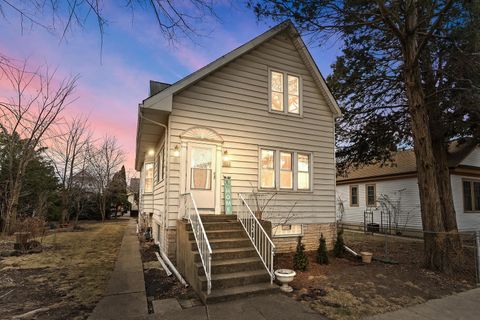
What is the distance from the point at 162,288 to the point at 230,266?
1518 millimetres

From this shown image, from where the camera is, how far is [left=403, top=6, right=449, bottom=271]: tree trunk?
755 cm

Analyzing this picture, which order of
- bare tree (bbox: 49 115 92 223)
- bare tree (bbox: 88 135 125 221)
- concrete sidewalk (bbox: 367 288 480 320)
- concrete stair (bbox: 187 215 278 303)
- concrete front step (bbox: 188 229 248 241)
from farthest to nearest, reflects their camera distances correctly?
bare tree (bbox: 88 135 125 221)
bare tree (bbox: 49 115 92 223)
concrete front step (bbox: 188 229 248 241)
concrete stair (bbox: 187 215 278 303)
concrete sidewalk (bbox: 367 288 480 320)

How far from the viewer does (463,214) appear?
48.7 ft

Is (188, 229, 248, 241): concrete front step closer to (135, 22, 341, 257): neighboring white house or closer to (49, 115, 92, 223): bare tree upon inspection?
(135, 22, 341, 257): neighboring white house

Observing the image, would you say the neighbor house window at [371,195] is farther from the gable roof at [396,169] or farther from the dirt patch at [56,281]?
the dirt patch at [56,281]

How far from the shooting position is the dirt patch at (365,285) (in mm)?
4918

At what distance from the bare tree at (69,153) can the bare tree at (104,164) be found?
3886 millimetres

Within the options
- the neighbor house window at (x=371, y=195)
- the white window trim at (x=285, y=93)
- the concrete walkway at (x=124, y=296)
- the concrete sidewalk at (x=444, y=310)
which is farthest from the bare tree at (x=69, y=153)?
the concrete sidewalk at (x=444, y=310)

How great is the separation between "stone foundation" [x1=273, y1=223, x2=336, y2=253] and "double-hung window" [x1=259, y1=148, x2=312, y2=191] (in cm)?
134

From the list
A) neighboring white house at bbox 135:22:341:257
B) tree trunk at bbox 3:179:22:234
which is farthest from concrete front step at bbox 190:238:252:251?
tree trunk at bbox 3:179:22:234

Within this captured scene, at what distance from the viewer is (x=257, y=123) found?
885 cm

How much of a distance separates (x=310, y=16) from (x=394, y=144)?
292 inches

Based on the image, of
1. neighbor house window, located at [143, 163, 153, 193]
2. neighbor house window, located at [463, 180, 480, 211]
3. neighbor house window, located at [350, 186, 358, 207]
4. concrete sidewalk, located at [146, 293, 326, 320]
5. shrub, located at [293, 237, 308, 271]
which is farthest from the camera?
neighbor house window, located at [350, 186, 358, 207]

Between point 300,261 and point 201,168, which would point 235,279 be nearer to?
point 300,261
